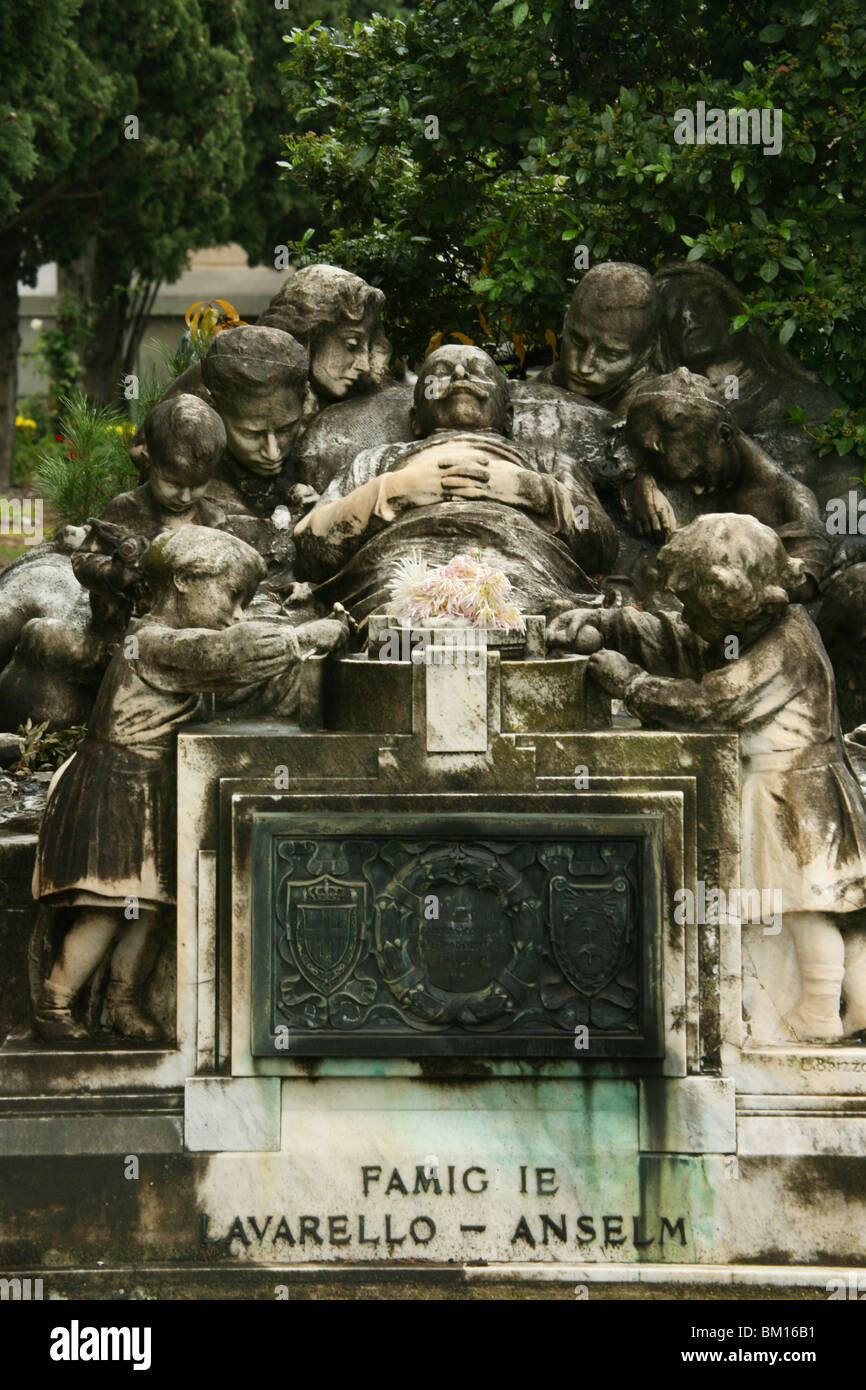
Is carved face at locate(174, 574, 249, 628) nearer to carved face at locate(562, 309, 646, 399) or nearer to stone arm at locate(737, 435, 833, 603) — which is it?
stone arm at locate(737, 435, 833, 603)

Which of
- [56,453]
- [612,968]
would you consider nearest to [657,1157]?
[612,968]

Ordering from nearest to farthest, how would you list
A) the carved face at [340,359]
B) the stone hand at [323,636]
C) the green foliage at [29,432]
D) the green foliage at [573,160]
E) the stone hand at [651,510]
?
1. the stone hand at [323,636]
2. the stone hand at [651,510]
3. the green foliage at [573,160]
4. the carved face at [340,359]
5. the green foliage at [29,432]

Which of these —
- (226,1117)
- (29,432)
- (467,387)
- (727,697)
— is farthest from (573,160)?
(29,432)

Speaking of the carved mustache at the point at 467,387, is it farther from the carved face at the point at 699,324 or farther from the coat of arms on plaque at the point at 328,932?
the coat of arms on plaque at the point at 328,932

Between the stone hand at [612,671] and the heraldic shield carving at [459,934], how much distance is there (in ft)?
1.94

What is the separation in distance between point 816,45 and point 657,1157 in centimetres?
542

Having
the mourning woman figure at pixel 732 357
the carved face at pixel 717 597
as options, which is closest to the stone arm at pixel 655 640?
the carved face at pixel 717 597

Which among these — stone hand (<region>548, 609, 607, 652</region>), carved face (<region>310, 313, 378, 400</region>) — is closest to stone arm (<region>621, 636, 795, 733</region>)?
stone hand (<region>548, 609, 607, 652</region>)

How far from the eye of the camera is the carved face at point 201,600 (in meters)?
6.31

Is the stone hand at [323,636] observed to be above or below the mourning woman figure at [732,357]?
below

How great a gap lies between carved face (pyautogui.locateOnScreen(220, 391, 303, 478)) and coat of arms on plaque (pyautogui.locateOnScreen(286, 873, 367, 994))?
10.1 feet

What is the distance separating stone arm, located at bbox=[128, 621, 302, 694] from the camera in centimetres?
616

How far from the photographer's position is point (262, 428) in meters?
8.52

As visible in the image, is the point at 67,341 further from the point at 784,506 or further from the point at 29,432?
the point at 784,506
